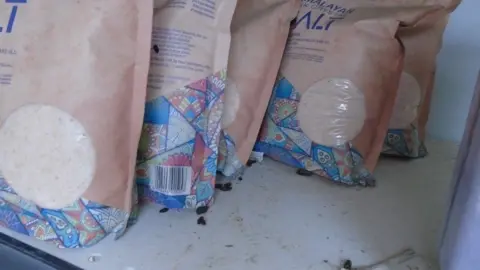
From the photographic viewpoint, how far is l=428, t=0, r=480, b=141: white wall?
94 cm

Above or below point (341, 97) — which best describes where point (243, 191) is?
below

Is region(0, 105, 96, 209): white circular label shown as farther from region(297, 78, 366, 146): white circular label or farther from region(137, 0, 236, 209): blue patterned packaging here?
region(297, 78, 366, 146): white circular label

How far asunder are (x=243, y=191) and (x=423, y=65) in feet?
1.11

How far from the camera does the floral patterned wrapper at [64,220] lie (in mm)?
562

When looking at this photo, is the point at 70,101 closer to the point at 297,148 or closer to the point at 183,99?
the point at 183,99

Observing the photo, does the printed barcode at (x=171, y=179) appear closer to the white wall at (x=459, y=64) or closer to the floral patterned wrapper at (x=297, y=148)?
the floral patterned wrapper at (x=297, y=148)

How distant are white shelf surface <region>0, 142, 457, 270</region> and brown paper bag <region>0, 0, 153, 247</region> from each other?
69 mm

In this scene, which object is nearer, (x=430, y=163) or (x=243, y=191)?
(x=243, y=191)

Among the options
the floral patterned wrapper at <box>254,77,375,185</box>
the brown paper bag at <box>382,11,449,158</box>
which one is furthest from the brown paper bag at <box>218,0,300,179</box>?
the brown paper bag at <box>382,11,449,158</box>

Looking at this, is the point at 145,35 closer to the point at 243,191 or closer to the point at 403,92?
the point at 243,191

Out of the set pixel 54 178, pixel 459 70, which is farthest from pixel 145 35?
pixel 459 70

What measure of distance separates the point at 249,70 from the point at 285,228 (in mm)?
231

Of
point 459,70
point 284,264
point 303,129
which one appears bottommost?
point 284,264

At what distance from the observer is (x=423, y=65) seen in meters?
0.81
